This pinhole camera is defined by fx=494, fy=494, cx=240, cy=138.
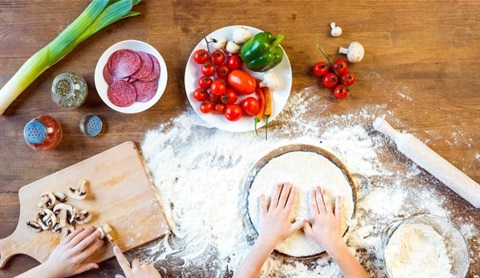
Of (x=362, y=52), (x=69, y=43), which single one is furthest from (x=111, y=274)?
(x=362, y=52)

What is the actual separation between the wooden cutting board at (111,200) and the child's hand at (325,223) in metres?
0.55

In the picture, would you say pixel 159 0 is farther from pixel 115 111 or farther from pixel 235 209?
pixel 235 209

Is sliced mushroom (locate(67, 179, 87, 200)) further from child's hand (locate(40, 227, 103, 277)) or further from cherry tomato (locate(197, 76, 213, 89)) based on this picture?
cherry tomato (locate(197, 76, 213, 89))

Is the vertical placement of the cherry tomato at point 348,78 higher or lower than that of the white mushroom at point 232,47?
lower

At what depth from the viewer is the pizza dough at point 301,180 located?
186cm

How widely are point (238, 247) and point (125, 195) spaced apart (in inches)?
18.6

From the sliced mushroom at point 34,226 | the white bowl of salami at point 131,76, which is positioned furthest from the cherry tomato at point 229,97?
the sliced mushroom at point 34,226

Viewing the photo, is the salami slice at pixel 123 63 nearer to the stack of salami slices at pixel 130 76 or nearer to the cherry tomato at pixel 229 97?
the stack of salami slices at pixel 130 76

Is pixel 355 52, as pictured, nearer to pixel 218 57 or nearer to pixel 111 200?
pixel 218 57

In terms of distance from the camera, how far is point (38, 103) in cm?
191

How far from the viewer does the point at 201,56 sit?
180 cm

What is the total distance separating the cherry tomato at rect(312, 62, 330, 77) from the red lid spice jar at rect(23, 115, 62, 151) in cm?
100

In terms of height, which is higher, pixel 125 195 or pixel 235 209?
pixel 125 195

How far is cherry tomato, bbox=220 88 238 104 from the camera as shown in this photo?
1.80m
